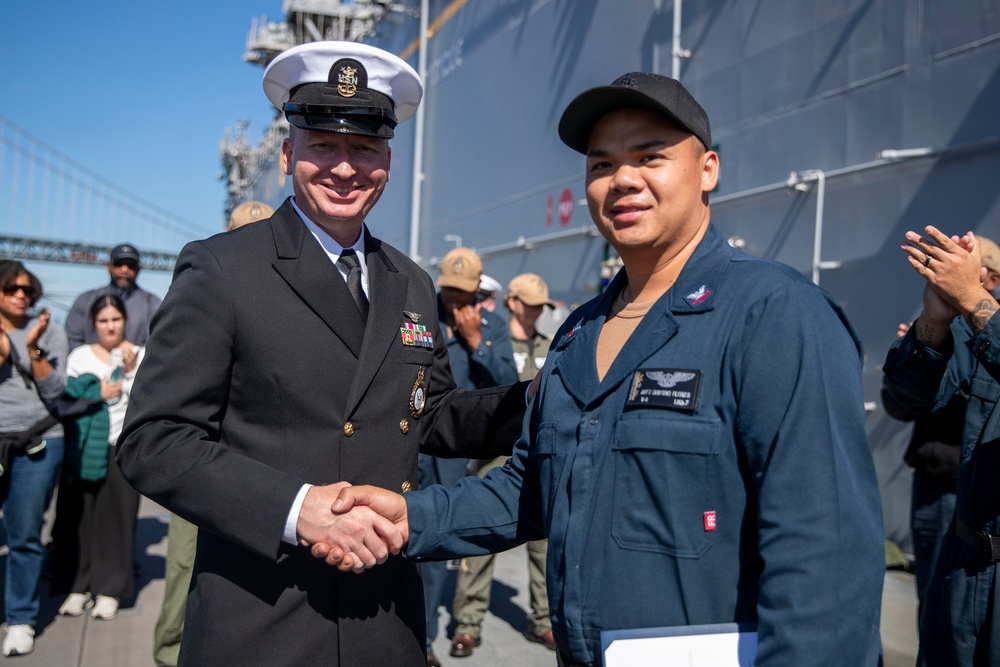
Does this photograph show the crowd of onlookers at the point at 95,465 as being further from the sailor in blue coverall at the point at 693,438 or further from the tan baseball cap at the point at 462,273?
the sailor in blue coverall at the point at 693,438

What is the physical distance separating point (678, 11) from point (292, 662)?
6.80 meters

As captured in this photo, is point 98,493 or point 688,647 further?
point 98,493

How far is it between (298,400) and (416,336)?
380mm

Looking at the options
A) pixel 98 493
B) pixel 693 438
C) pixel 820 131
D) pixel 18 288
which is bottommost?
pixel 98 493

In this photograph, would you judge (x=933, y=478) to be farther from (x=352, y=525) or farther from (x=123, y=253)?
(x=123, y=253)

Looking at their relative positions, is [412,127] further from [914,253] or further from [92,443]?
[914,253]

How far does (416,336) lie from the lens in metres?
2.04

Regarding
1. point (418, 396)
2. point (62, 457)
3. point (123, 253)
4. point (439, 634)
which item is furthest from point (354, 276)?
point (123, 253)

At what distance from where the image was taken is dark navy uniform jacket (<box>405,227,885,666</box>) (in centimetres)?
125

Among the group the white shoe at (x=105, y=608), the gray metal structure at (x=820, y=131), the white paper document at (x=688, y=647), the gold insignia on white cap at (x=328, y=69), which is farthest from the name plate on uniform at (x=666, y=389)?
the white shoe at (x=105, y=608)

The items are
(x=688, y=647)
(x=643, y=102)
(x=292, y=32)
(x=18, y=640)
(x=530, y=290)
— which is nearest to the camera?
(x=688, y=647)

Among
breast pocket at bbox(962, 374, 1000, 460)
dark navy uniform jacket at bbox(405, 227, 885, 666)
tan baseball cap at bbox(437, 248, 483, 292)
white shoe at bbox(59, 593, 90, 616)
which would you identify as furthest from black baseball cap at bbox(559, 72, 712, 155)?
white shoe at bbox(59, 593, 90, 616)

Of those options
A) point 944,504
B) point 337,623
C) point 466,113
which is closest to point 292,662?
point 337,623

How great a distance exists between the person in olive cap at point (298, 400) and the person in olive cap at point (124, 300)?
4246 mm
